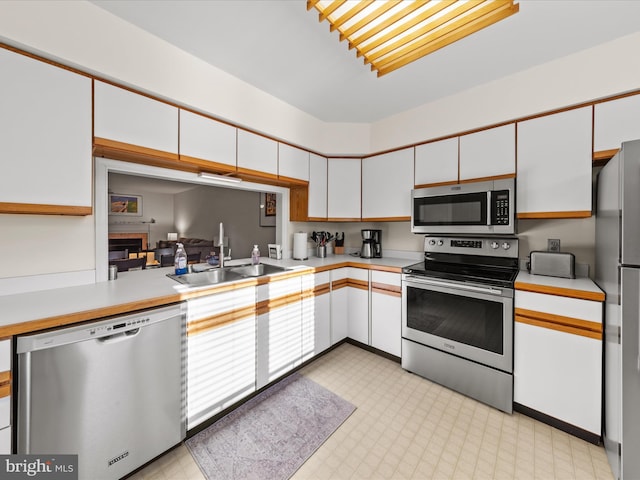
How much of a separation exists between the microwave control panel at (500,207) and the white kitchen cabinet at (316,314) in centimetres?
151

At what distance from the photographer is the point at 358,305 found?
2.71 metres

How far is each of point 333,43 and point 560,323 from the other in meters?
2.33

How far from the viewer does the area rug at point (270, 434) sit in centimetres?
140

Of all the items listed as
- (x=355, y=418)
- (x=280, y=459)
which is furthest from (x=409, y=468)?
(x=280, y=459)

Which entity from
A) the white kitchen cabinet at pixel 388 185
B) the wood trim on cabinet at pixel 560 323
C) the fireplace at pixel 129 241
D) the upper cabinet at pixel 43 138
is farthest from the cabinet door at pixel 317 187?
the wood trim on cabinet at pixel 560 323

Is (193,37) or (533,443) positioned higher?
(193,37)

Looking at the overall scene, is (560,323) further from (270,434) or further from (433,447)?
(270,434)

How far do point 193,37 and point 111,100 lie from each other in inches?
26.1

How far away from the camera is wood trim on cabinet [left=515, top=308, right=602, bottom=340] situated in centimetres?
151

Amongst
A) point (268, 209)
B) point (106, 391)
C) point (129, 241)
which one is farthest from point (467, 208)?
point (129, 241)

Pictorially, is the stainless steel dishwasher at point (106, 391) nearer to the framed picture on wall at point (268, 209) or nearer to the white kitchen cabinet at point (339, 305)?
the white kitchen cabinet at point (339, 305)

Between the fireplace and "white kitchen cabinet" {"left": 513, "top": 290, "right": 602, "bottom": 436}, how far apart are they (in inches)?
113

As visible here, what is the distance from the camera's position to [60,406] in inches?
43.1

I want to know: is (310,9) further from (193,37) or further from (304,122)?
(304,122)
